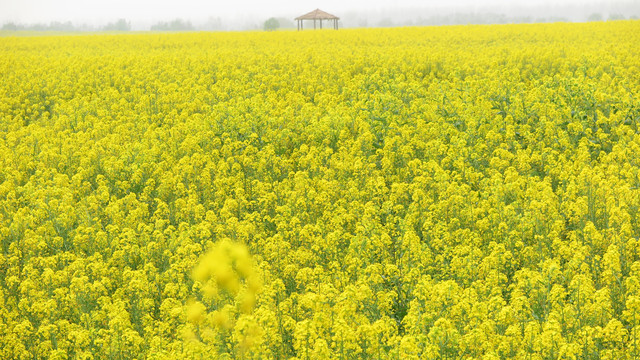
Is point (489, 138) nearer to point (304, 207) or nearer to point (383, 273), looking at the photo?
point (304, 207)

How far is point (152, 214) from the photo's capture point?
36.5ft

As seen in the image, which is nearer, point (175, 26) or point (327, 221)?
point (327, 221)

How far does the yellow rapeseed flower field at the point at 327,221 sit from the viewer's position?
630cm

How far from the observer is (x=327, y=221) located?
32.0ft

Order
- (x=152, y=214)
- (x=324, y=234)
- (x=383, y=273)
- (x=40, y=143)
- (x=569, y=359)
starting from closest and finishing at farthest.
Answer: (x=569, y=359), (x=383, y=273), (x=324, y=234), (x=152, y=214), (x=40, y=143)

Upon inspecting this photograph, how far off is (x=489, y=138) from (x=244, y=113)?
6.28 metres

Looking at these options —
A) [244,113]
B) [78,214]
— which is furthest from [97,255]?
[244,113]

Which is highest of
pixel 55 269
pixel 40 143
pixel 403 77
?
pixel 403 77

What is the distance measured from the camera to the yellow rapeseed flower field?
6305 millimetres

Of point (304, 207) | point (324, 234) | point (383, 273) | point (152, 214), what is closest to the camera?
point (383, 273)

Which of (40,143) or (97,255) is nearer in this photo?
(97,255)

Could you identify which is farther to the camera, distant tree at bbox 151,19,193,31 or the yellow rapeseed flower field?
distant tree at bbox 151,19,193,31

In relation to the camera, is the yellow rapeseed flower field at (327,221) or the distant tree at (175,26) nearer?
the yellow rapeseed flower field at (327,221)

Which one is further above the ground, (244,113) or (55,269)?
(244,113)
